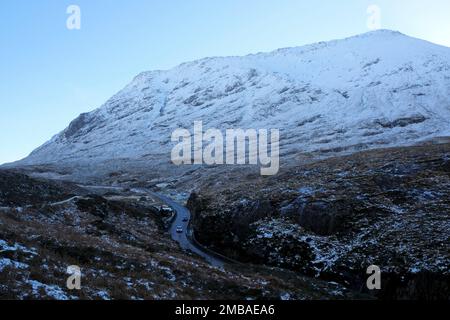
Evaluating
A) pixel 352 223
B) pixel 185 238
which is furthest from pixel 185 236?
pixel 352 223

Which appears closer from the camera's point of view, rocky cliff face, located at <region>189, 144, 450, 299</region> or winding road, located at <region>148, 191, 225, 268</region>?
rocky cliff face, located at <region>189, 144, 450, 299</region>

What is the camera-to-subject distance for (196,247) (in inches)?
1780

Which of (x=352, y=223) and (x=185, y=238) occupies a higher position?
(x=352, y=223)

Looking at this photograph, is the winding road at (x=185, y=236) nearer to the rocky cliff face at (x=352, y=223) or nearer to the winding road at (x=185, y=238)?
the winding road at (x=185, y=238)

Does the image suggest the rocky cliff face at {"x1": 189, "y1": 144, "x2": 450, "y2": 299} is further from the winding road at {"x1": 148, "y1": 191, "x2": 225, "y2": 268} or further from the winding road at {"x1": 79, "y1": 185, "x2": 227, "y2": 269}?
the winding road at {"x1": 148, "y1": 191, "x2": 225, "y2": 268}

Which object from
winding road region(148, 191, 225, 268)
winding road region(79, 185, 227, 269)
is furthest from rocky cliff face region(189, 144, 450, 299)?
winding road region(148, 191, 225, 268)

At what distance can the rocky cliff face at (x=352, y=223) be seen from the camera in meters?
29.2

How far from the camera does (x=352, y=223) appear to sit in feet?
124

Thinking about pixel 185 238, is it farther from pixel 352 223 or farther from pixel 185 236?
pixel 352 223

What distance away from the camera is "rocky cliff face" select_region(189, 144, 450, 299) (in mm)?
29156

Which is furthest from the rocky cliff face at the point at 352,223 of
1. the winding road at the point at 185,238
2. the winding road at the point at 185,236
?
the winding road at the point at 185,236

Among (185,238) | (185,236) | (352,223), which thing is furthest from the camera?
(185,236)

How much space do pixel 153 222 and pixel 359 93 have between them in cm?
14814
